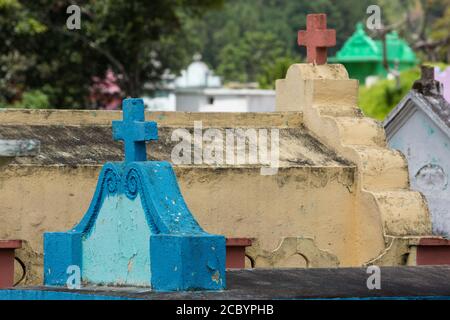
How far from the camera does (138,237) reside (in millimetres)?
13984

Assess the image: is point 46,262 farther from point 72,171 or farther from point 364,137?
point 364,137

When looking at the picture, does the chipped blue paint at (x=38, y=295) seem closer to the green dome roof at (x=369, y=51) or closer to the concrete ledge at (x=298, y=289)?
the concrete ledge at (x=298, y=289)

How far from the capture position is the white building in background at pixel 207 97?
4894 centimetres

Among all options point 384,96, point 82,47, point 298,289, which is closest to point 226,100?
point 82,47

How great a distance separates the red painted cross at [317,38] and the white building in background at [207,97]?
23899mm

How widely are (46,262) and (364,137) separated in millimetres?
6066

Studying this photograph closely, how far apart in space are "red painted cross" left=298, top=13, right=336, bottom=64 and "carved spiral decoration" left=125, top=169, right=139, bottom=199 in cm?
722

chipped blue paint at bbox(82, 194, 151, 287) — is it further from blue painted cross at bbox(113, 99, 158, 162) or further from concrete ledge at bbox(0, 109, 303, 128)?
concrete ledge at bbox(0, 109, 303, 128)

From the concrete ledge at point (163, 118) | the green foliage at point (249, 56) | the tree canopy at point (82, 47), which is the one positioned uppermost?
the green foliage at point (249, 56)

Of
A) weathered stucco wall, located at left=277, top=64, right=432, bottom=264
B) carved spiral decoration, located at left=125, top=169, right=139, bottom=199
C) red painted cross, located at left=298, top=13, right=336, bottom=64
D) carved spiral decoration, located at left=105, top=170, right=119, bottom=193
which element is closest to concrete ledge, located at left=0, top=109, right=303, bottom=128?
weathered stucco wall, located at left=277, top=64, right=432, bottom=264

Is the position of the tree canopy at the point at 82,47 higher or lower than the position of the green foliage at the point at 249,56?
lower

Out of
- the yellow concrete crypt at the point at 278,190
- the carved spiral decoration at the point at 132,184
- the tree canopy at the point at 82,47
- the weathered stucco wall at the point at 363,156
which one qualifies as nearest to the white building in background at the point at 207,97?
the tree canopy at the point at 82,47

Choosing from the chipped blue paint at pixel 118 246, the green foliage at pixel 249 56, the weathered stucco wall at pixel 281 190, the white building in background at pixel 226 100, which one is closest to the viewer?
the chipped blue paint at pixel 118 246

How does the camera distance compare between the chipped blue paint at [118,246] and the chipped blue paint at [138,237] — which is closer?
the chipped blue paint at [138,237]
